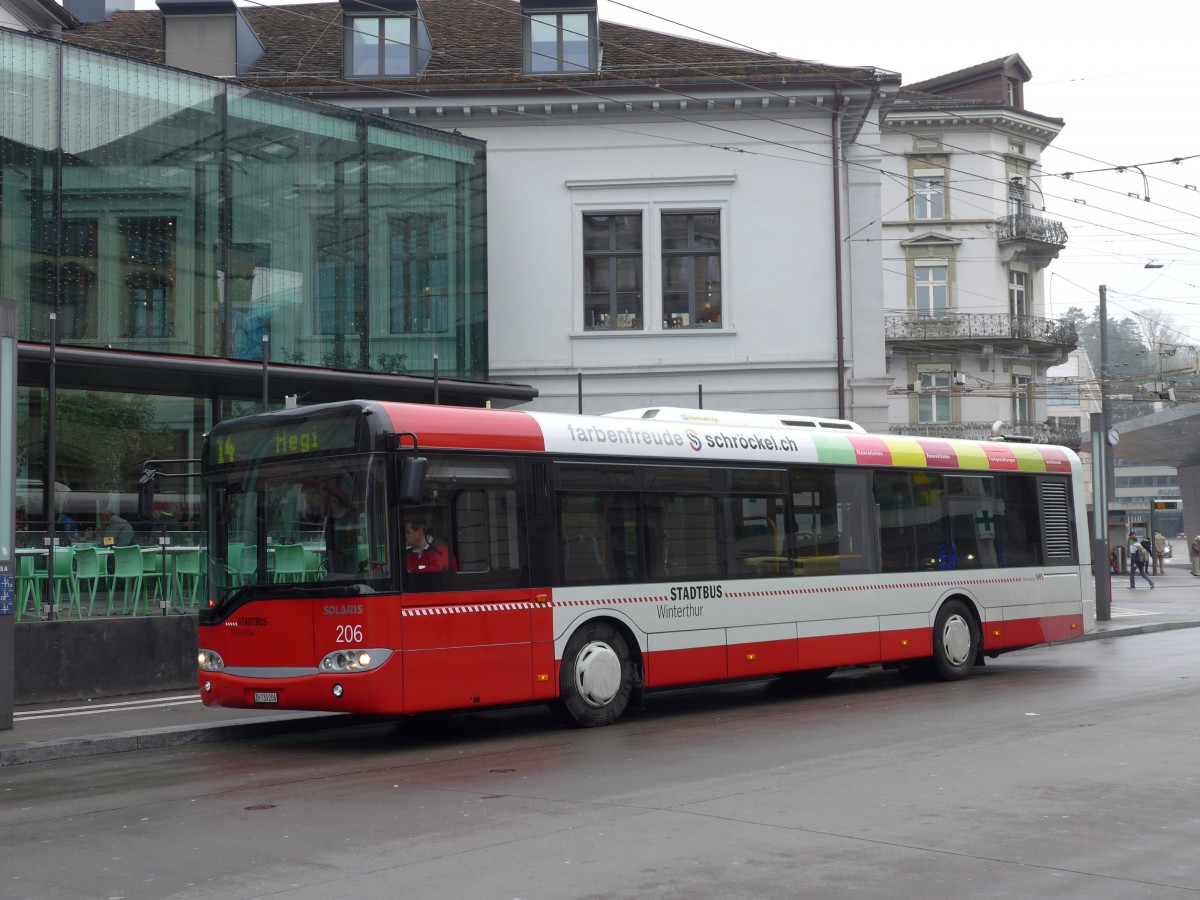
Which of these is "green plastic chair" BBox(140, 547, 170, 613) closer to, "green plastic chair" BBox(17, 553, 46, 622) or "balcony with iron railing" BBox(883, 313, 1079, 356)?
"green plastic chair" BBox(17, 553, 46, 622)

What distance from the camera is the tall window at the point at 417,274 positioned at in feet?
78.7

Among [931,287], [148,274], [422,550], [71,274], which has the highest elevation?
[931,287]

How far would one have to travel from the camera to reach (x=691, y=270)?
90.6 ft

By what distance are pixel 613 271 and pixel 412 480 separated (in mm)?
17177

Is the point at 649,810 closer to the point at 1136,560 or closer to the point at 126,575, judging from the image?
the point at 126,575

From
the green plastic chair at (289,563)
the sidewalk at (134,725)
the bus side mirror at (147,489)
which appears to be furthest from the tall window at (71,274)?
the green plastic chair at (289,563)

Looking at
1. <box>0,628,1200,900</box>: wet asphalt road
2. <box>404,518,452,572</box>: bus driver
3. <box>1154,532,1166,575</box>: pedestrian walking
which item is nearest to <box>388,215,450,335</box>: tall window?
<box>0,628,1200,900</box>: wet asphalt road

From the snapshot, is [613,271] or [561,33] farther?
[561,33]

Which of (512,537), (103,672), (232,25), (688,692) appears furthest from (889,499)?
(232,25)

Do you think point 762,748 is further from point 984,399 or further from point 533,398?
point 984,399

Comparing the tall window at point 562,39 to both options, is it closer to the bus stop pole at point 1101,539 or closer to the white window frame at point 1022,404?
the bus stop pole at point 1101,539

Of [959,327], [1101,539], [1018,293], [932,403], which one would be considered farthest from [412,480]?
[1018,293]

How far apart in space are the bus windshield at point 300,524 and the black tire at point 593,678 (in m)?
2.22

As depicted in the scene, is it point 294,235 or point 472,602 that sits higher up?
point 294,235
